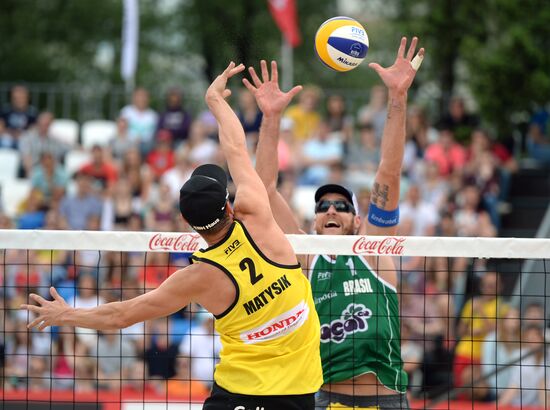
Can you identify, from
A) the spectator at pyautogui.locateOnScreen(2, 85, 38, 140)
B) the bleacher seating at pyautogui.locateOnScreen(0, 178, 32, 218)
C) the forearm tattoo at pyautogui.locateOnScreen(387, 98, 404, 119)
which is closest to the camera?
the forearm tattoo at pyautogui.locateOnScreen(387, 98, 404, 119)

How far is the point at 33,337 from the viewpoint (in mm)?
11992

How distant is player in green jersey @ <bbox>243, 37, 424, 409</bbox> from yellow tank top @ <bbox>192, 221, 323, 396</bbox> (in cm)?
98

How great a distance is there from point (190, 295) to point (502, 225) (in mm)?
10433

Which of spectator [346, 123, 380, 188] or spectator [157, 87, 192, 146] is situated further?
spectator [157, 87, 192, 146]

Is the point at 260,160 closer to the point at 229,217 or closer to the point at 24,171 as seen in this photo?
the point at 229,217

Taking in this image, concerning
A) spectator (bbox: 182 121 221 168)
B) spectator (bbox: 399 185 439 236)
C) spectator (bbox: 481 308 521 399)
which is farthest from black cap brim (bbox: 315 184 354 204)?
spectator (bbox: 182 121 221 168)

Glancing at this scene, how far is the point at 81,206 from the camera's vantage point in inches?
564

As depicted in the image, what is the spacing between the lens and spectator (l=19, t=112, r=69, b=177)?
52.5ft

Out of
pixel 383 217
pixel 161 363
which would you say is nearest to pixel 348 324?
pixel 383 217

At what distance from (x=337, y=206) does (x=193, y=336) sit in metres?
5.33

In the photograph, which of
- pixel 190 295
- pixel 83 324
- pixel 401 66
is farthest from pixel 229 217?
pixel 401 66

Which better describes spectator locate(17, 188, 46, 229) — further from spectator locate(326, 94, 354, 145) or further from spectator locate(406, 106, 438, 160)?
spectator locate(406, 106, 438, 160)

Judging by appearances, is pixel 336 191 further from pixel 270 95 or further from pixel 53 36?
pixel 53 36

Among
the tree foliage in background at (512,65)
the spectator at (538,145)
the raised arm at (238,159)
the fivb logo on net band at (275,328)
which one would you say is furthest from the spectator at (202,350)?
the tree foliage in background at (512,65)
